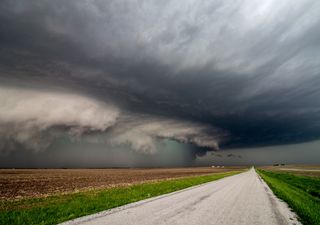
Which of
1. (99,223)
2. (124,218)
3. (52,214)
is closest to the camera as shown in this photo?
(99,223)

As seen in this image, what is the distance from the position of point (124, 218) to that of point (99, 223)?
1254mm

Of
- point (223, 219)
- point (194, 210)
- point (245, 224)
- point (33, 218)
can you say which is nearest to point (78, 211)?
point (33, 218)

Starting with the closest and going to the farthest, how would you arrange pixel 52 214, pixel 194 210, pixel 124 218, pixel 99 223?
pixel 99 223 → pixel 124 218 → pixel 52 214 → pixel 194 210

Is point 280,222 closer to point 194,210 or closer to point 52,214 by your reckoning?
point 194,210

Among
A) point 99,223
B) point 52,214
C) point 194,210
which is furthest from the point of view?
point 194,210

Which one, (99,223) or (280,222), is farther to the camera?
(280,222)

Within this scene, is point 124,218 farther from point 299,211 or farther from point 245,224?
point 299,211

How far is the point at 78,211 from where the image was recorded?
12.4 metres

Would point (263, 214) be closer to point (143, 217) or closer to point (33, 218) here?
point (143, 217)

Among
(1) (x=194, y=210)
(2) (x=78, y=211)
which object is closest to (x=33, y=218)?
(2) (x=78, y=211)

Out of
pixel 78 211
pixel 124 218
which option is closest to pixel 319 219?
pixel 124 218

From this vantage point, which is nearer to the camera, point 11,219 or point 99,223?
point 99,223

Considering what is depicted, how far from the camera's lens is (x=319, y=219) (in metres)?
11.0

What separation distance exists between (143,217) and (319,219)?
8129 millimetres
